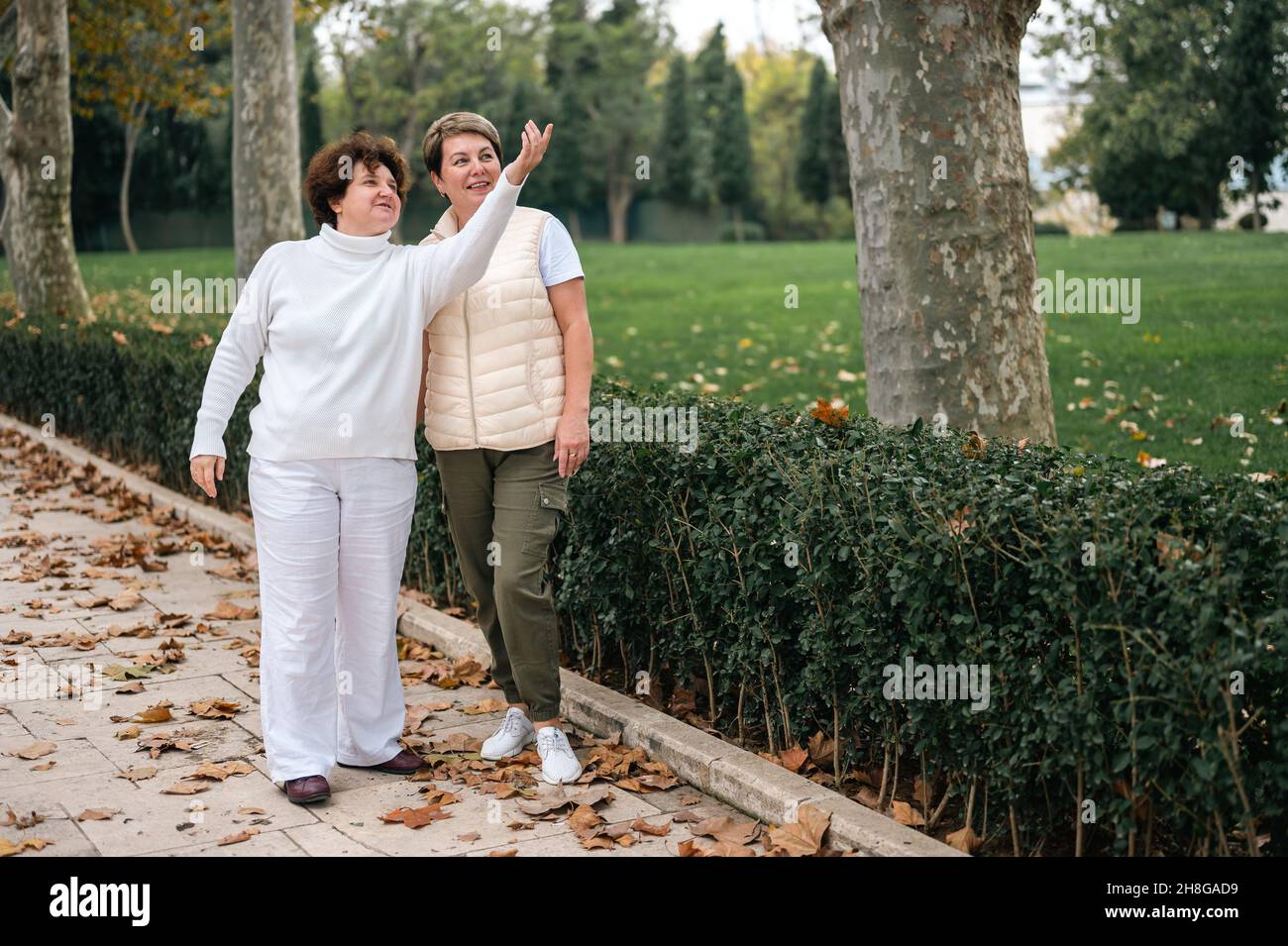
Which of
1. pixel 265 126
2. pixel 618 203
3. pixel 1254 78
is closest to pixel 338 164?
pixel 265 126

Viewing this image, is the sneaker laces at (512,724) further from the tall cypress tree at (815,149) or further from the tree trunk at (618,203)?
the tree trunk at (618,203)

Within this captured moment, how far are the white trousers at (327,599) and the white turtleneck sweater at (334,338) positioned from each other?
115 mm

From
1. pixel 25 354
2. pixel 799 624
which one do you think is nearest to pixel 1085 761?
pixel 799 624

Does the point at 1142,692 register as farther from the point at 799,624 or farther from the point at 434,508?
the point at 434,508

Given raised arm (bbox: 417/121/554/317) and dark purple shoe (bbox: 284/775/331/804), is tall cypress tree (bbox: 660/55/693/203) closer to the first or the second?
raised arm (bbox: 417/121/554/317)

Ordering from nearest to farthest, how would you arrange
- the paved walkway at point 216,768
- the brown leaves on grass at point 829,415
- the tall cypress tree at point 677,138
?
the paved walkway at point 216,768
the brown leaves on grass at point 829,415
the tall cypress tree at point 677,138

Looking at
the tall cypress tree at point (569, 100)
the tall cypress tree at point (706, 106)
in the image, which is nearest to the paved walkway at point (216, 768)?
the tall cypress tree at point (569, 100)

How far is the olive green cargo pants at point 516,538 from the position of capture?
175 inches

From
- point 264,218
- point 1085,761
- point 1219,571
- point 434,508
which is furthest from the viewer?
point 264,218

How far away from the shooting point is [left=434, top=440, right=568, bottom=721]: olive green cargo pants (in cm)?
Answer: 443

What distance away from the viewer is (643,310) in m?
20.7

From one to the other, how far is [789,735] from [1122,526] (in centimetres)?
156

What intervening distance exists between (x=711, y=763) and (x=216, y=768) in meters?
1.71

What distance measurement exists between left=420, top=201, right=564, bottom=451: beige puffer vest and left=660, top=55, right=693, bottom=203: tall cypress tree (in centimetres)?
4843
